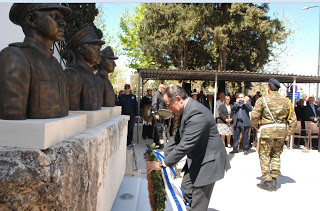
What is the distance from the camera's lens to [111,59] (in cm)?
417

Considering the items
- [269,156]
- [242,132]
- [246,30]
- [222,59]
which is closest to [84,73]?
[269,156]

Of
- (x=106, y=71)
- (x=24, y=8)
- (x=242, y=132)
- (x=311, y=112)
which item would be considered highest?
(x=24, y=8)

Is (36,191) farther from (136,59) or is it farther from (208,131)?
(136,59)

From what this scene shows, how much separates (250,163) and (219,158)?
4631mm

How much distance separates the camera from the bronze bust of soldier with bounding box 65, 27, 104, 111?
8.58ft

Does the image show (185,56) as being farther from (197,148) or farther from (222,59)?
(197,148)

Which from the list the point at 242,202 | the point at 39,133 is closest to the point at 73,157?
the point at 39,133

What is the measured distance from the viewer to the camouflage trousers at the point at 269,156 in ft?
15.4

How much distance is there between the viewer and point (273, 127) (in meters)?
4.57

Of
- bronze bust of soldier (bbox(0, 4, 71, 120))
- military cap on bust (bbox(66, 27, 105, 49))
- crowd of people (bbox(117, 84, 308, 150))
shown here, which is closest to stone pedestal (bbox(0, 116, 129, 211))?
bronze bust of soldier (bbox(0, 4, 71, 120))

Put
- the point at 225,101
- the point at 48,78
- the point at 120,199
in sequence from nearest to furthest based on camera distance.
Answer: the point at 48,78 → the point at 120,199 → the point at 225,101

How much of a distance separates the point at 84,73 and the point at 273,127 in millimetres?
3559

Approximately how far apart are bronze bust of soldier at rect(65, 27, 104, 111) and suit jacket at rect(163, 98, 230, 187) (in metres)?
1.08

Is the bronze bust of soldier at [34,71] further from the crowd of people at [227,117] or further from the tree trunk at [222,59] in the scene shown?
the tree trunk at [222,59]
